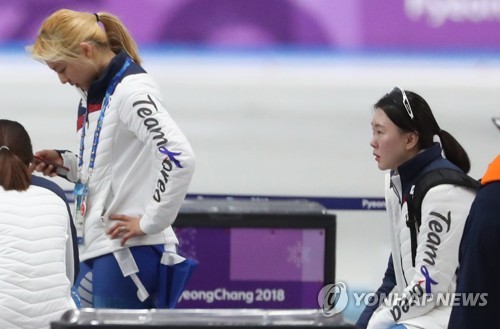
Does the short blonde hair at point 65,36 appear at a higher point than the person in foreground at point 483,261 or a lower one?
higher

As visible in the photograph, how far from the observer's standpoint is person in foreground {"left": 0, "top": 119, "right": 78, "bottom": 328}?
337 cm

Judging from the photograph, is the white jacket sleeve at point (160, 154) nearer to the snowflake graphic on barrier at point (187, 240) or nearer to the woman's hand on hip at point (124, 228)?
the woman's hand on hip at point (124, 228)

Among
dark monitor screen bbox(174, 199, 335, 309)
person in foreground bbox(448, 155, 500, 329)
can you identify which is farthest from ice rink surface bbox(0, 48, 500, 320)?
person in foreground bbox(448, 155, 500, 329)

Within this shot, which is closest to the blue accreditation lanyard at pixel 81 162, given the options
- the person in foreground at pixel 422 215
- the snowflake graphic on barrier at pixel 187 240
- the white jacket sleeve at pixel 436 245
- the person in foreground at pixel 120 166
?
the person in foreground at pixel 120 166

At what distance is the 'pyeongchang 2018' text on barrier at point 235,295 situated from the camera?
5.00 m

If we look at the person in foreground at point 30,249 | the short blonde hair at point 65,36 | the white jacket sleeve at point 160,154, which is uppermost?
the short blonde hair at point 65,36

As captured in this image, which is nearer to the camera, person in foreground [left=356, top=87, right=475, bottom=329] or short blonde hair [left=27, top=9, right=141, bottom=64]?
person in foreground [left=356, top=87, right=475, bottom=329]

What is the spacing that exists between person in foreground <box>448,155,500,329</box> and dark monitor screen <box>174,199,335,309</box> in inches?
100

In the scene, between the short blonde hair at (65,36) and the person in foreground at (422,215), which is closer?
the person in foreground at (422,215)

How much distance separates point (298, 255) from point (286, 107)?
2.06ft

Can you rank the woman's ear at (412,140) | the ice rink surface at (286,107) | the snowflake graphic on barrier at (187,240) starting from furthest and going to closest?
the ice rink surface at (286,107) → the snowflake graphic on barrier at (187,240) → the woman's ear at (412,140)

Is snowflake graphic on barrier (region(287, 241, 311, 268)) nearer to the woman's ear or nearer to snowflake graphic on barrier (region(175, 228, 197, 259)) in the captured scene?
snowflake graphic on barrier (region(175, 228, 197, 259))

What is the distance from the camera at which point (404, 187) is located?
3.56 m

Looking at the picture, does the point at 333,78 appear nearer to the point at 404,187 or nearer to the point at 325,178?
the point at 325,178
